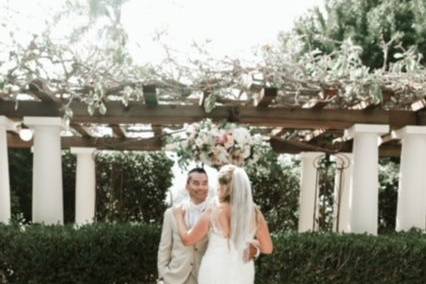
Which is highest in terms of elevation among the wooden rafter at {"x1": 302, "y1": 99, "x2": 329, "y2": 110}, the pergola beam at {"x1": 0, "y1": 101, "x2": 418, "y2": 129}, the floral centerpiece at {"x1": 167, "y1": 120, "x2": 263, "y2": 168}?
the wooden rafter at {"x1": 302, "y1": 99, "x2": 329, "y2": 110}

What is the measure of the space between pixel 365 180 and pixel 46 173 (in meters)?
3.73

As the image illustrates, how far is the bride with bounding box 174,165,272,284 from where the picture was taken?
449cm

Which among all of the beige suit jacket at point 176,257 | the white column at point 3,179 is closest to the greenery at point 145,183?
the white column at point 3,179

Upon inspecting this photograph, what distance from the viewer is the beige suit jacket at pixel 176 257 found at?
4.99 meters

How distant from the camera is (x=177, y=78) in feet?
24.7

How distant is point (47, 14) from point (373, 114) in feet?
12.9

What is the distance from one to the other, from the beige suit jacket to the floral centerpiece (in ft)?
3.95

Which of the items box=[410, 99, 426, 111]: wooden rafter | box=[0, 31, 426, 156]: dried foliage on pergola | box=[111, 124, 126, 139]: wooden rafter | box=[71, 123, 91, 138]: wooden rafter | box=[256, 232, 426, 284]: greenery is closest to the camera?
box=[0, 31, 426, 156]: dried foliage on pergola

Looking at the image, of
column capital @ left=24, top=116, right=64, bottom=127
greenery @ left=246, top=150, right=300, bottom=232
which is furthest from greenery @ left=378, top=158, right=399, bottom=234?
column capital @ left=24, top=116, right=64, bottom=127

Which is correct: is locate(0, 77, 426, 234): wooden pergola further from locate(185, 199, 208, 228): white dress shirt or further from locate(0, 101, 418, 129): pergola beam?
locate(185, 199, 208, 228): white dress shirt

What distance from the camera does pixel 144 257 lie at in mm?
7391

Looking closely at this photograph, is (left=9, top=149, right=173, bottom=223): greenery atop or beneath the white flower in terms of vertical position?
beneath

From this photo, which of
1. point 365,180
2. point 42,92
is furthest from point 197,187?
point 365,180

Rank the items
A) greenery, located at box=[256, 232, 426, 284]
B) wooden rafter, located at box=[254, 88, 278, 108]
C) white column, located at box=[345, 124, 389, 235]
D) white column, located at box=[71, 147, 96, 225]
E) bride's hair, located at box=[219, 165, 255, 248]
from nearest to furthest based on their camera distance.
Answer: bride's hair, located at box=[219, 165, 255, 248]
greenery, located at box=[256, 232, 426, 284]
wooden rafter, located at box=[254, 88, 278, 108]
white column, located at box=[345, 124, 389, 235]
white column, located at box=[71, 147, 96, 225]
